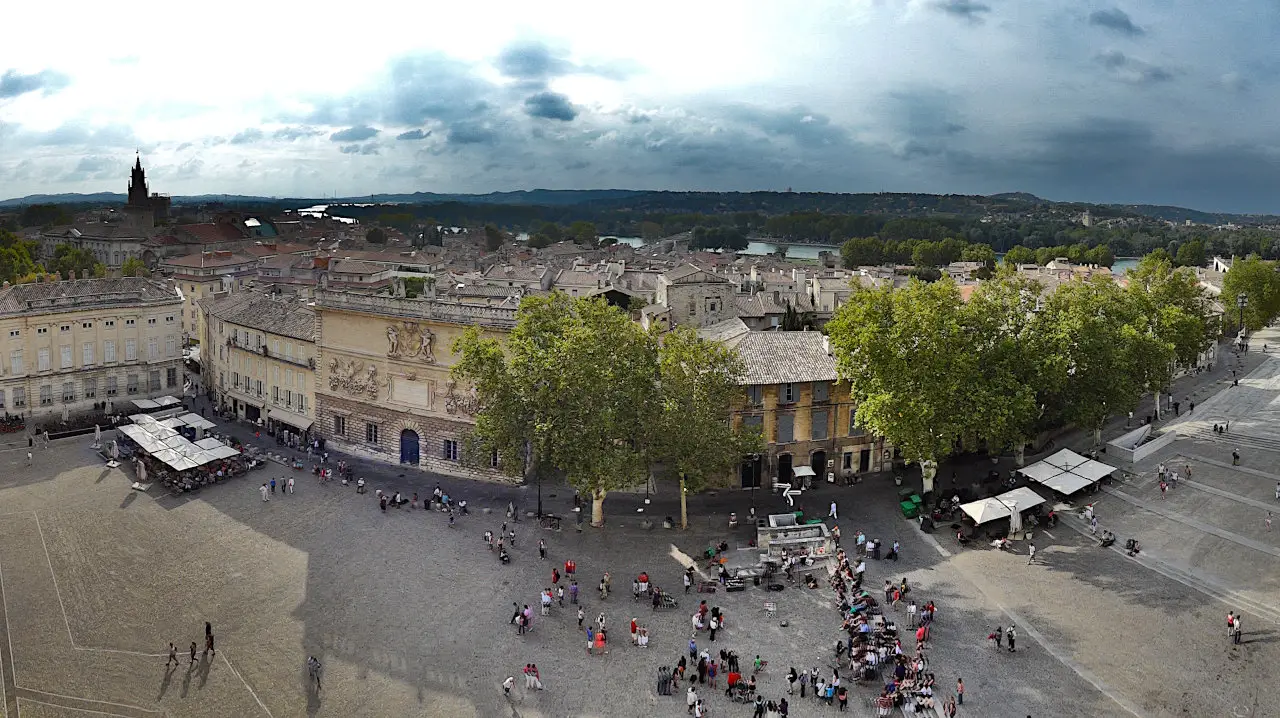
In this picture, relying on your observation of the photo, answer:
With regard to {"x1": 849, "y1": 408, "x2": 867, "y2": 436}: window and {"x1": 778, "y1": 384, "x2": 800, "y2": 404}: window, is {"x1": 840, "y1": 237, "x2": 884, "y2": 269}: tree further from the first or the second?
{"x1": 778, "y1": 384, "x2": 800, "y2": 404}: window

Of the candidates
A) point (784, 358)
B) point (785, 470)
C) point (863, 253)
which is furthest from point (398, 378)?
point (863, 253)

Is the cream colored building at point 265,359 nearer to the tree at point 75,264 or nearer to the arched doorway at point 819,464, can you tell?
the arched doorway at point 819,464

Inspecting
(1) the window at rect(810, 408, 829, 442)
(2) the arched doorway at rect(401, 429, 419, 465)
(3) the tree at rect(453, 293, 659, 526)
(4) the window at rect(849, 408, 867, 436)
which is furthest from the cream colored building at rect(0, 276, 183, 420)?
(4) the window at rect(849, 408, 867, 436)

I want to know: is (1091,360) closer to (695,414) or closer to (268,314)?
(695,414)

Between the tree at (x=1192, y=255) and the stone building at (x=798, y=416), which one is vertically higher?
the tree at (x=1192, y=255)

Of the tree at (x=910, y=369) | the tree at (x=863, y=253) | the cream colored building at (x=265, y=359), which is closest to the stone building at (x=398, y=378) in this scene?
the cream colored building at (x=265, y=359)

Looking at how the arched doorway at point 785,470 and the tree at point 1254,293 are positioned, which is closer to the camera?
the arched doorway at point 785,470
